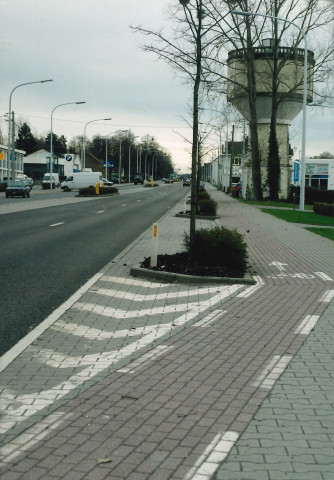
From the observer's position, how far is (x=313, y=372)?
617 cm

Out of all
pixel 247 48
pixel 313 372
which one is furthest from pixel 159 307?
pixel 247 48

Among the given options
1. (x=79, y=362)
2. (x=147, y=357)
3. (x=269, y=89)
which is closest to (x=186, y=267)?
(x=147, y=357)

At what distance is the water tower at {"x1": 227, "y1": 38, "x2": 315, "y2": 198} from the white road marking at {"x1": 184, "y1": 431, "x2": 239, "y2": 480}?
40448mm

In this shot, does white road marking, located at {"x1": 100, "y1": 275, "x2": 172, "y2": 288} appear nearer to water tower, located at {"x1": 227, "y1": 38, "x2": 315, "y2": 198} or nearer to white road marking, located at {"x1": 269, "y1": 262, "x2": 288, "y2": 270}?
white road marking, located at {"x1": 269, "y1": 262, "x2": 288, "y2": 270}

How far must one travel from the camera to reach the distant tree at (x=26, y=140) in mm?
159250

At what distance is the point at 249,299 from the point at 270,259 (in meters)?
5.14

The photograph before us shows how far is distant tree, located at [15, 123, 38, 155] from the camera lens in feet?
522

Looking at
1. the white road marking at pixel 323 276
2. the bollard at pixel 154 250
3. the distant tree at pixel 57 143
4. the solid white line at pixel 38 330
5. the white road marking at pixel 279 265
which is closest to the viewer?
the solid white line at pixel 38 330

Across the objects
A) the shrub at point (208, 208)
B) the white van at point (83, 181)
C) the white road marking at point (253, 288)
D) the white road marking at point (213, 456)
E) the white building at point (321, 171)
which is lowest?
the white road marking at point (253, 288)

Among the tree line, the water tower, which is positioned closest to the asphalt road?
the water tower

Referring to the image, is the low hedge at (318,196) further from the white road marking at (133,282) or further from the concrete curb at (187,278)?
the white road marking at (133,282)

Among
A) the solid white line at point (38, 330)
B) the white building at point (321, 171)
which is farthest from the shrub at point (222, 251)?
the white building at point (321, 171)

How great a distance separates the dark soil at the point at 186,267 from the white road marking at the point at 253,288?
35 cm

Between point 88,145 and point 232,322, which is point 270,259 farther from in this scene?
point 88,145
